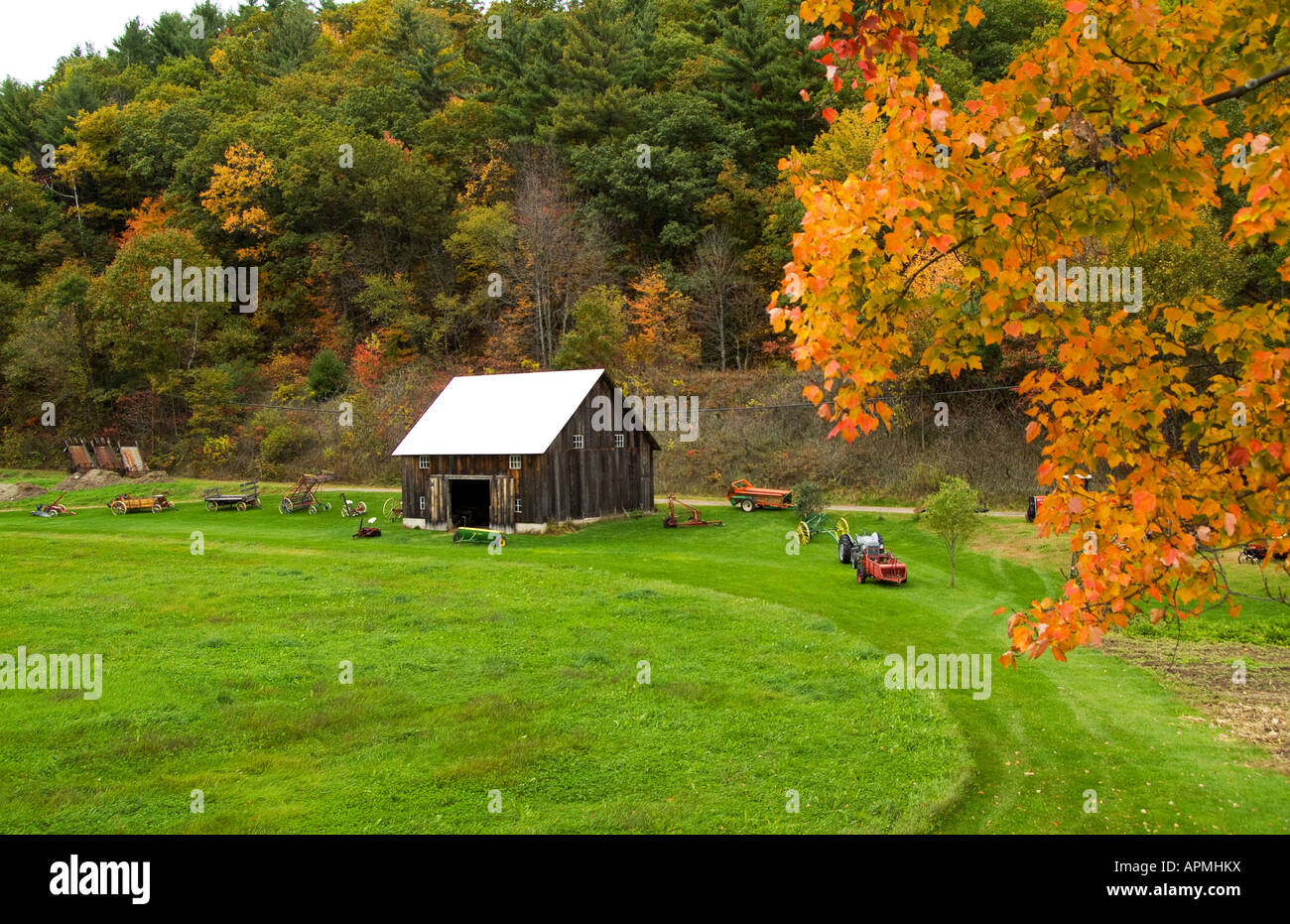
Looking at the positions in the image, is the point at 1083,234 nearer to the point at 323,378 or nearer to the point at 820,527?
the point at 820,527

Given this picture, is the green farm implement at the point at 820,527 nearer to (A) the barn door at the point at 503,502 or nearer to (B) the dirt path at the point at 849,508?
(B) the dirt path at the point at 849,508

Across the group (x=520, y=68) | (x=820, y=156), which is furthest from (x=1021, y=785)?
(x=520, y=68)

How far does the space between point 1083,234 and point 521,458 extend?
25983 millimetres

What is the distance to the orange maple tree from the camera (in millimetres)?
4352

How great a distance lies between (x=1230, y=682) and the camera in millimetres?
13289

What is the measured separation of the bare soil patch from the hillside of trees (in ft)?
77.0

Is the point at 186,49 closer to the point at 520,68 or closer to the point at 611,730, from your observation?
the point at 520,68

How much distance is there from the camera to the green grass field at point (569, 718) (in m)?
8.83

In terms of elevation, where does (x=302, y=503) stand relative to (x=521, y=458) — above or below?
below

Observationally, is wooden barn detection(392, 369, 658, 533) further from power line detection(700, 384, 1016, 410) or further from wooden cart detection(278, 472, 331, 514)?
power line detection(700, 384, 1016, 410)

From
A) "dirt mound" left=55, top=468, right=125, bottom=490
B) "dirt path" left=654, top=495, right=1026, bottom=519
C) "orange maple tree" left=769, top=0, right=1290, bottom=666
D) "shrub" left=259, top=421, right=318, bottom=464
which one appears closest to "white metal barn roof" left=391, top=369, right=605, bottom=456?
"dirt path" left=654, top=495, right=1026, bottom=519

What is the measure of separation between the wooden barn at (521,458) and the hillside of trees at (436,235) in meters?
8.91

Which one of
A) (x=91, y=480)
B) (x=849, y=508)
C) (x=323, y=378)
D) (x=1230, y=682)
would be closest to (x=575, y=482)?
(x=849, y=508)

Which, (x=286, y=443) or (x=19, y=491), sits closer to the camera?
(x=19, y=491)
